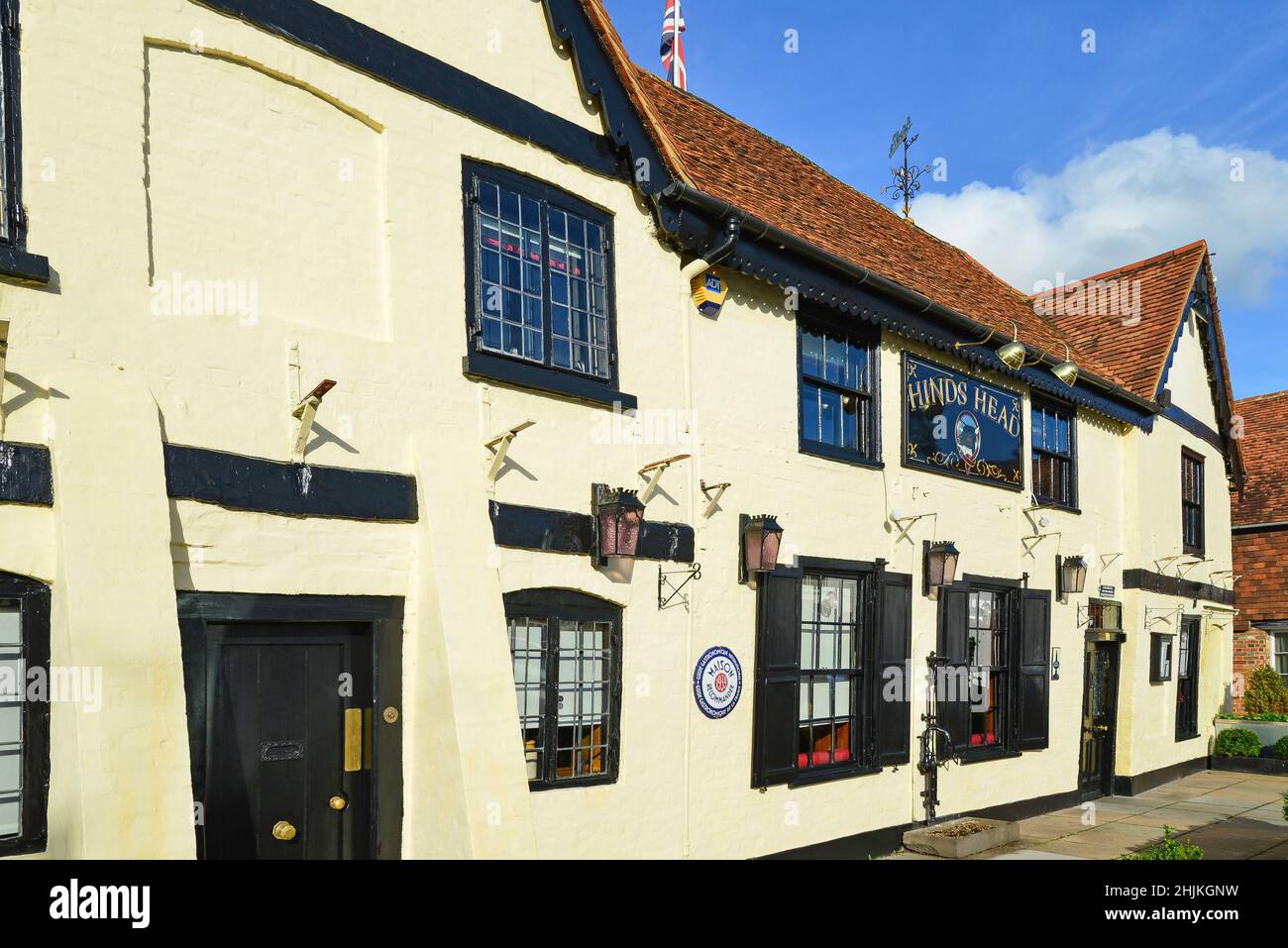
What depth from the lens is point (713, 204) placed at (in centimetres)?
828

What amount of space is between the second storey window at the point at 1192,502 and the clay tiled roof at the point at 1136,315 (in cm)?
221

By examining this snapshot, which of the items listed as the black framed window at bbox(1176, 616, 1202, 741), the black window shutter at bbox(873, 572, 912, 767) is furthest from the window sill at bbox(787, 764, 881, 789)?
the black framed window at bbox(1176, 616, 1202, 741)

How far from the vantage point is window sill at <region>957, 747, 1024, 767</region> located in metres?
11.3

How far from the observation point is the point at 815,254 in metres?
9.18

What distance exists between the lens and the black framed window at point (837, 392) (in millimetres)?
9727

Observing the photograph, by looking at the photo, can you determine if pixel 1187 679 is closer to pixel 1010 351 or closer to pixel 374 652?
pixel 1010 351

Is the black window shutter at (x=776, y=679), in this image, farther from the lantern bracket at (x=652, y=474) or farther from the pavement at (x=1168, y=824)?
the pavement at (x=1168, y=824)

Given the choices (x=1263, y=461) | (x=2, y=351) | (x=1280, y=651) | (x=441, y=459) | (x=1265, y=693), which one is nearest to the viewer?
(x=2, y=351)

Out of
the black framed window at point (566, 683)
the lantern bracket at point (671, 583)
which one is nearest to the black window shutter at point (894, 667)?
the lantern bracket at point (671, 583)

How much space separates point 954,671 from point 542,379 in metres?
6.40

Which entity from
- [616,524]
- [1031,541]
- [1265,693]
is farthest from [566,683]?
[1265,693]

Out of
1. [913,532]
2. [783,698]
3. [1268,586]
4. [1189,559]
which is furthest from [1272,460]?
[783,698]

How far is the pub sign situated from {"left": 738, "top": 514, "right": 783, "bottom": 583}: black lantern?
277 centimetres

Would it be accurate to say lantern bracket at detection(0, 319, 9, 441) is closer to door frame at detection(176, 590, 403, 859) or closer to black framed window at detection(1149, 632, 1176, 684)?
door frame at detection(176, 590, 403, 859)
